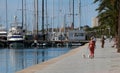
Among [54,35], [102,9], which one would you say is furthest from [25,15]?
[102,9]

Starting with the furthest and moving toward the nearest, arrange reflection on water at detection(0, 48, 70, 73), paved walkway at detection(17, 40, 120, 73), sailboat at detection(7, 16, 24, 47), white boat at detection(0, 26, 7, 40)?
white boat at detection(0, 26, 7, 40) < sailboat at detection(7, 16, 24, 47) < reflection on water at detection(0, 48, 70, 73) < paved walkway at detection(17, 40, 120, 73)

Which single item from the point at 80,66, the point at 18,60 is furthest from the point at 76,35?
the point at 80,66

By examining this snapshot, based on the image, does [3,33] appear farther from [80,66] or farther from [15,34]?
[80,66]

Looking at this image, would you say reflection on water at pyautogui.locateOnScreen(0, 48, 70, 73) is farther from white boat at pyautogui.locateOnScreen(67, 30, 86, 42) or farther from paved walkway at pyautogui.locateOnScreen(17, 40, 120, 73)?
white boat at pyautogui.locateOnScreen(67, 30, 86, 42)

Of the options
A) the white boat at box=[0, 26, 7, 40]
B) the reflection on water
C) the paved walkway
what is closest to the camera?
the paved walkway

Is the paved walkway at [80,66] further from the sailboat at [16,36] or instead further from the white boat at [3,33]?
the white boat at [3,33]

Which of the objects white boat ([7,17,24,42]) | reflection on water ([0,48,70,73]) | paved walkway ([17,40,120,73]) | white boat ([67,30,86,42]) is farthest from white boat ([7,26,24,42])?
paved walkway ([17,40,120,73])

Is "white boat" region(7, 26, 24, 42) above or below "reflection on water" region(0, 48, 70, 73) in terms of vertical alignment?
above

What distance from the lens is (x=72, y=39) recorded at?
11231 cm

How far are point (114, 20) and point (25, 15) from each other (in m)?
49.1

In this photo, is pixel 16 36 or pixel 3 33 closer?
pixel 16 36

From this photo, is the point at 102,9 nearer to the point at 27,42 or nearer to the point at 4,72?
the point at 4,72

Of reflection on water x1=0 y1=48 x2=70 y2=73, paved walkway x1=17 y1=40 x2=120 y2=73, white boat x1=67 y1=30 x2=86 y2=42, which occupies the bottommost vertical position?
reflection on water x1=0 y1=48 x2=70 y2=73

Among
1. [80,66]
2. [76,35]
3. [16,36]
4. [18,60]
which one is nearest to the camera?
[80,66]
